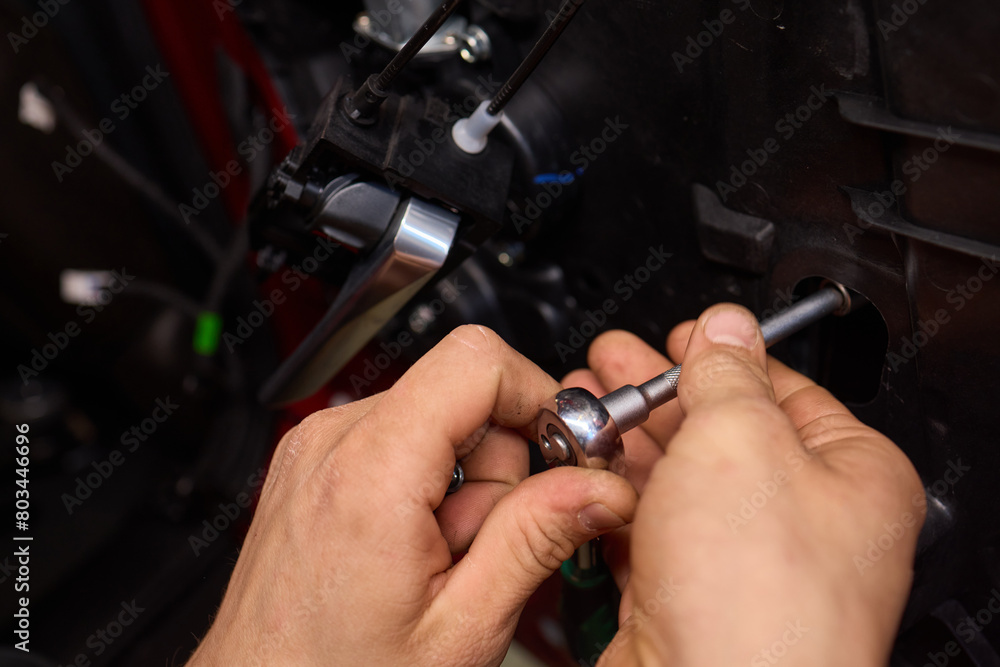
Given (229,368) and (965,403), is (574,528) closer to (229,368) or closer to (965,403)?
(965,403)

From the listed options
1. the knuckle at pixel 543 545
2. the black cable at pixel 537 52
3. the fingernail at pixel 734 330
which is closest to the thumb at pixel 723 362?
the fingernail at pixel 734 330

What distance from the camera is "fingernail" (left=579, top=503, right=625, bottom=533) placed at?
17.4 inches

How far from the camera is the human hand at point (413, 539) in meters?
0.45

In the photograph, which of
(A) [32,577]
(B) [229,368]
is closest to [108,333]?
(B) [229,368]

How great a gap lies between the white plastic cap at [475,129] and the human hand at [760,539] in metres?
0.27

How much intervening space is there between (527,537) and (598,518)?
0.16 ft

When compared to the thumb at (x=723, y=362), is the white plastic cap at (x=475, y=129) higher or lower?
lower

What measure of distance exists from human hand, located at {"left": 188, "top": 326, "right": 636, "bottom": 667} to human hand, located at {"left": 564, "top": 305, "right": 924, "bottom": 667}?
6cm

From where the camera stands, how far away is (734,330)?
47 cm

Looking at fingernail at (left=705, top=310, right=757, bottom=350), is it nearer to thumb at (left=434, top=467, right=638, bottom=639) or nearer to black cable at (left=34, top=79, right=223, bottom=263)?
thumb at (left=434, top=467, right=638, bottom=639)

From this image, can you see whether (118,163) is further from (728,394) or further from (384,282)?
(728,394)

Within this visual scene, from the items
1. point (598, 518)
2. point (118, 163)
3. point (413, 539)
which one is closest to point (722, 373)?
point (598, 518)

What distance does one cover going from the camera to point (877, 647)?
1.27 ft

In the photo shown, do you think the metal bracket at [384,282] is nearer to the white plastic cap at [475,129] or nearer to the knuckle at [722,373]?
the white plastic cap at [475,129]
